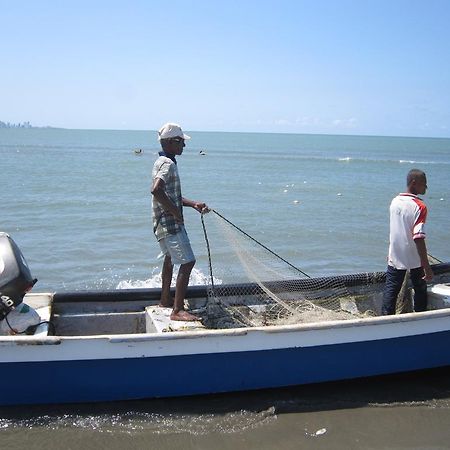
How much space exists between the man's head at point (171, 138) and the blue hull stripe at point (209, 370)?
190 cm

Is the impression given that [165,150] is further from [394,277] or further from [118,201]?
[118,201]

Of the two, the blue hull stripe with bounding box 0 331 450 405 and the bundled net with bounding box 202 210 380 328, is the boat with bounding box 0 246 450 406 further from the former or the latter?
the bundled net with bounding box 202 210 380 328

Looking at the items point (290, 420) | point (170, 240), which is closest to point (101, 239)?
point (170, 240)

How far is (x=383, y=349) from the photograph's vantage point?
17.0 ft

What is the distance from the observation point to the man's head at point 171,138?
5203 mm

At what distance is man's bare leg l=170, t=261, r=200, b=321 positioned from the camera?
5387 mm

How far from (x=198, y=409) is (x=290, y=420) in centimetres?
82

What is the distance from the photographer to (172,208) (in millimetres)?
5137

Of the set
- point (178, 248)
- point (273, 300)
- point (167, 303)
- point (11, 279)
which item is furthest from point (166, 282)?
point (11, 279)

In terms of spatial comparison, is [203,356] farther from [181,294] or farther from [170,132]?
[170,132]

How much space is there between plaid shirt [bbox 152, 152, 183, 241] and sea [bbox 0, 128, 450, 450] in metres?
1.58

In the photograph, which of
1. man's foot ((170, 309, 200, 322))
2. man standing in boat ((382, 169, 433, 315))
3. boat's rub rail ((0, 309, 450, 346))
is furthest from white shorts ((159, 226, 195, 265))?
man standing in boat ((382, 169, 433, 315))

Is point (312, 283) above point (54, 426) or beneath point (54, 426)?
above

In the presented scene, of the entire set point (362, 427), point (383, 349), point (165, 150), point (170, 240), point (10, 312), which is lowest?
point (362, 427)
